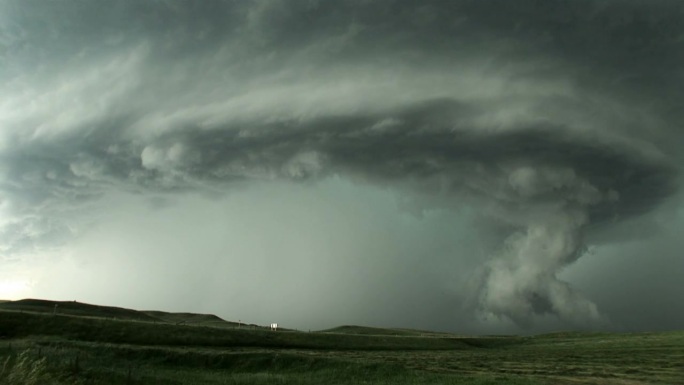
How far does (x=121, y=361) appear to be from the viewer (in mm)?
49031

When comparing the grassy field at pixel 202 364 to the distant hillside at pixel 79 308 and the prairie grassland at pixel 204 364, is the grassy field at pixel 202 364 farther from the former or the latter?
the distant hillside at pixel 79 308

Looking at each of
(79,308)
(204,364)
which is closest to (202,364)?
(204,364)

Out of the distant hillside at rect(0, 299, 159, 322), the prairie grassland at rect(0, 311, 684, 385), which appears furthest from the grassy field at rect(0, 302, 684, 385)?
the distant hillside at rect(0, 299, 159, 322)

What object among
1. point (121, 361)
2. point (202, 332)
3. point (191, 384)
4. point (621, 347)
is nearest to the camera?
point (191, 384)

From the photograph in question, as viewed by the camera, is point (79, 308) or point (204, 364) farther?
point (79, 308)

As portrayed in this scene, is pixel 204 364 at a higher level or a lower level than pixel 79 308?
lower

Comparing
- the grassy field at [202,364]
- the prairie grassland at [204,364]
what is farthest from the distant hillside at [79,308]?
the prairie grassland at [204,364]

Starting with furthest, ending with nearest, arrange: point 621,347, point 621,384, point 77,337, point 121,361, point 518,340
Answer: point 518,340, point 621,347, point 77,337, point 121,361, point 621,384

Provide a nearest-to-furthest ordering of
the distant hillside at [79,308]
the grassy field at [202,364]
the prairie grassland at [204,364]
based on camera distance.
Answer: the grassy field at [202,364], the prairie grassland at [204,364], the distant hillside at [79,308]

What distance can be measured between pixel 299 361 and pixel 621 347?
247ft

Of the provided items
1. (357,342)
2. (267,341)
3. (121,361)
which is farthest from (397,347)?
(121,361)

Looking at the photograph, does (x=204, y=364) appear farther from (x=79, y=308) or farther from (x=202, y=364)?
(x=79, y=308)

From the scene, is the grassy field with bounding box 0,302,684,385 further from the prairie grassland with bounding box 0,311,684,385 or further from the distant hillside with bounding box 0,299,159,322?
the distant hillside with bounding box 0,299,159,322

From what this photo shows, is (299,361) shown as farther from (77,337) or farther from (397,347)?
(397,347)
